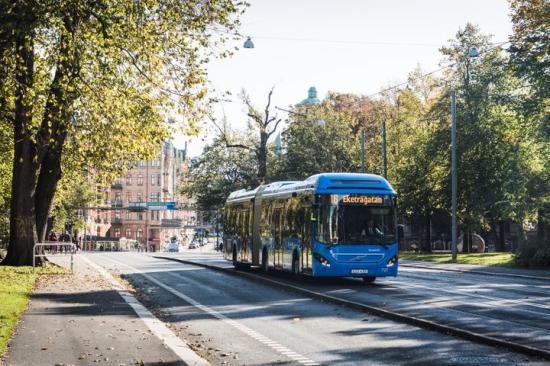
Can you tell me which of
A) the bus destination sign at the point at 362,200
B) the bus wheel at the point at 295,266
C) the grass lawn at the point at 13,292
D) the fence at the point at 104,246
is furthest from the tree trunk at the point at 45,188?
the fence at the point at 104,246

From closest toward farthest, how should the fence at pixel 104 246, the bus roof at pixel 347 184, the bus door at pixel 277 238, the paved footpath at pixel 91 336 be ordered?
the paved footpath at pixel 91 336 < the bus roof at pixel 347 184 < the bus door at pixel 277 238 < the fence at pixel 104 246

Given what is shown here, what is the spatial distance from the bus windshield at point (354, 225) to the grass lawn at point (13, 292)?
7.78 m

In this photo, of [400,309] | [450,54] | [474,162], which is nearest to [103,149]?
[400,309]

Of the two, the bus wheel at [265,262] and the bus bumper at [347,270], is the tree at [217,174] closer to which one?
the bus wheel at [265,262]

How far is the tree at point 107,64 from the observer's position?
802 inches

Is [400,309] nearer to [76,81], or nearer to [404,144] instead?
[76,81]

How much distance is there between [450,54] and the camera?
62906 mm

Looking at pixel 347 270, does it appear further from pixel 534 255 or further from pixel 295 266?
pixel 534 255

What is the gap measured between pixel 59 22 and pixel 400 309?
34.4 feet

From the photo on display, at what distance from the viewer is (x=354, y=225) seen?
23.8 m

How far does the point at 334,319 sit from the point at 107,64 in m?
10.8

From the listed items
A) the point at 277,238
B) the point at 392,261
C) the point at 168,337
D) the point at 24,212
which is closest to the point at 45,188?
the point at 24,212

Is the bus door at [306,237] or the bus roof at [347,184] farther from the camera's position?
the bus door at [306,237]

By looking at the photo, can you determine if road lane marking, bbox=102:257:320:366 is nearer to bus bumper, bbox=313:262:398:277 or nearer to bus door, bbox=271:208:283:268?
bus bumper, bbox=313:262:398:277
